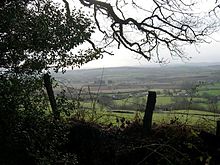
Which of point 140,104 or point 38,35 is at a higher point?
point 38,35

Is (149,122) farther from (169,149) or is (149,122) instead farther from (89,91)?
(89,91)

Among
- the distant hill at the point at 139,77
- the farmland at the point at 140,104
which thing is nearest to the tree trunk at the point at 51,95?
the distant hill at the point at 139,77

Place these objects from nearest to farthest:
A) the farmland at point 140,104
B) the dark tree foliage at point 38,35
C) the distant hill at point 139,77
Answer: the dark tree foliage at point 38,35
the farmland at point 140,104
the distant hill at point 139,77

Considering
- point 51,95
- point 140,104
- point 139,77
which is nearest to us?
point 51,95

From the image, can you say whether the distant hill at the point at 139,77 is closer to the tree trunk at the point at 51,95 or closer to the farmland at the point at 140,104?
the tree trunk at the point at 51,95

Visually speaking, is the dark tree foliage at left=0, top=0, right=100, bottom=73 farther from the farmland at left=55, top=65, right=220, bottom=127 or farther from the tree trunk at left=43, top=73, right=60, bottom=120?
the farmland at left=55, top=65, right=220, bottom=127

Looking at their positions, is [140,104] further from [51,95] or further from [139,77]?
[139,77]

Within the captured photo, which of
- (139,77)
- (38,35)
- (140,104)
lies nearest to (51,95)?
(38,35)

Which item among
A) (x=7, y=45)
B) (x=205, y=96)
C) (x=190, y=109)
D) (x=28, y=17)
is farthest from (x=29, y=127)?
(x=205, y=96)

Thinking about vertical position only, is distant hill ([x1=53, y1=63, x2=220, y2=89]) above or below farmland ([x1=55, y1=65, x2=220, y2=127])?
above

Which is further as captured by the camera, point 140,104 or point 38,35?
point 140,104

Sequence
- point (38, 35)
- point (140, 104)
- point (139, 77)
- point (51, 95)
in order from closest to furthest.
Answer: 1. point (38, 35)
2. point (51, 95)
3. point (140, 104)
4. point (139, 77)

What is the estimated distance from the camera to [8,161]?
6508 mm

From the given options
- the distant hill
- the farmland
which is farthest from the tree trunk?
the farmland
